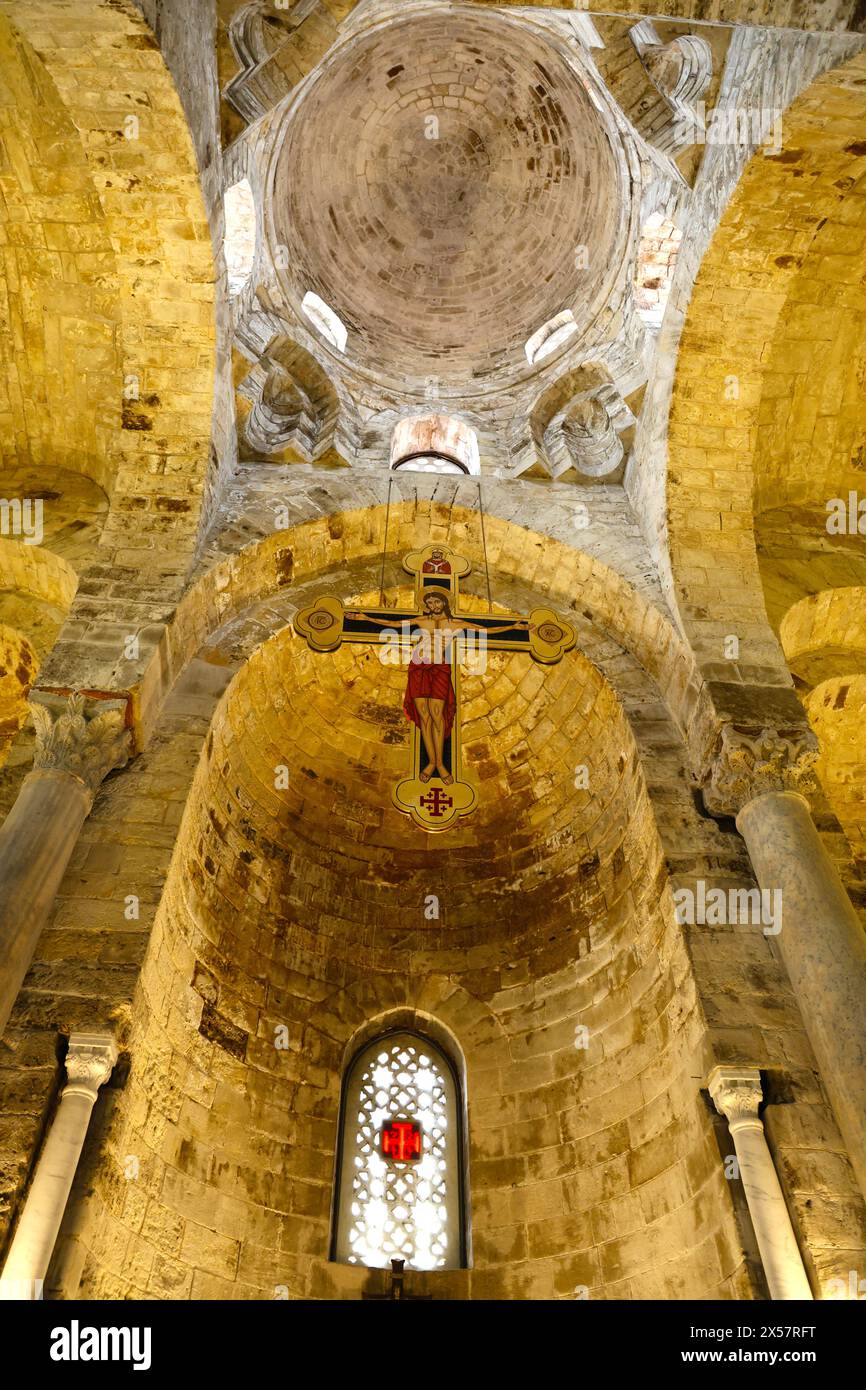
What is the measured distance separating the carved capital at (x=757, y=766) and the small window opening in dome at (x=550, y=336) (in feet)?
21.3

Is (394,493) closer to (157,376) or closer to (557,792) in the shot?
(157,376)

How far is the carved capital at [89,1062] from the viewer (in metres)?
5.48

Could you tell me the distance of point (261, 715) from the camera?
938cm

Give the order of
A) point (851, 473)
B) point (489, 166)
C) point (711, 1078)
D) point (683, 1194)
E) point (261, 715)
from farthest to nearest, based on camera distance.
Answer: point (489, 166) → point (851, 473) → point (261, 715) → point (683, 1194) → point (711, 1078)

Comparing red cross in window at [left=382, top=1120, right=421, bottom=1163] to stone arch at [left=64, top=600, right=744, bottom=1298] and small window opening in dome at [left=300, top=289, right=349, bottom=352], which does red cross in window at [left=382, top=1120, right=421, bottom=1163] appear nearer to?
stone arch at [left=64, top=600, right=744, bottom=1298]

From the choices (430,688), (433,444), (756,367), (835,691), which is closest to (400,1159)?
(430,688)

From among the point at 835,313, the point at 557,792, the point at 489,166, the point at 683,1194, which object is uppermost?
the point at 489,166

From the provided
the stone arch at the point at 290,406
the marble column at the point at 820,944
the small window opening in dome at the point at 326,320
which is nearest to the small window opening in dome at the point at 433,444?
the stone arch at the point at 290,406

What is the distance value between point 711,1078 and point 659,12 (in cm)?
732

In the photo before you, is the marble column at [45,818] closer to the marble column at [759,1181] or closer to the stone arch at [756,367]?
the marble column at [759,1181]

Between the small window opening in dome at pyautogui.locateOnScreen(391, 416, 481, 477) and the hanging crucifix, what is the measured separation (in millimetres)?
4033

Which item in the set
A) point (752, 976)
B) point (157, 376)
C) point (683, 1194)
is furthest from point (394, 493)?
point (683, 1194)

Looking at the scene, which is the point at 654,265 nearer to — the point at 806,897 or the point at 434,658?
the point at 434,658

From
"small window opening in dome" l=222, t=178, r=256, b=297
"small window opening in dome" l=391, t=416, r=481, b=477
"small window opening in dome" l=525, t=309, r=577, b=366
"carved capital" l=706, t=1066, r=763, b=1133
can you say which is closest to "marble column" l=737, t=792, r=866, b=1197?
"carved capital" l=706, t=1066, r=763, b=1133
